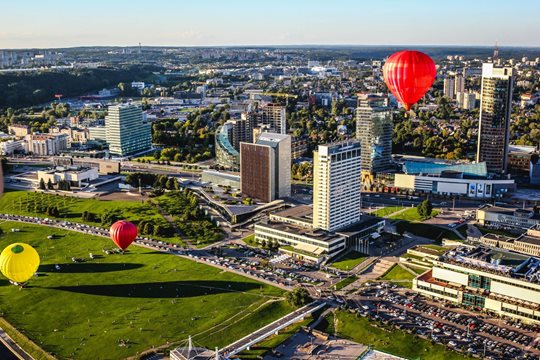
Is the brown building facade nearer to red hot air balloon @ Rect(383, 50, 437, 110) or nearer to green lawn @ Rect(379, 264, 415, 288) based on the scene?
green lawn @ Rect(379, 264, 415, 288)

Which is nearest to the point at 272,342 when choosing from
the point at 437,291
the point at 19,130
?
the point at 437,291

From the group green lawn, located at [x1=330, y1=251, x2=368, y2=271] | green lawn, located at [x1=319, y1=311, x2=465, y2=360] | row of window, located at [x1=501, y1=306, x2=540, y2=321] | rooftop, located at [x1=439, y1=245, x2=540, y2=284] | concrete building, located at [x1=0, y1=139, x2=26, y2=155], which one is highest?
concrete building, located at [x1=0, y1=139, x2=26, y2=155]

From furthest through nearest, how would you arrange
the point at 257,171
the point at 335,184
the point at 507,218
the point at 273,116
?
the point at 273,116
the point at 257,171
the point at 507,218
the point at 335,184

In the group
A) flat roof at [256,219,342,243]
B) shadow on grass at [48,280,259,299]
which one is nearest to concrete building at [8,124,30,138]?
flat roof at [256,219,342,243]

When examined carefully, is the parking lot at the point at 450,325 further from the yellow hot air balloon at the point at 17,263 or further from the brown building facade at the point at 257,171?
the yellow hot air balloon at the point at 17,263

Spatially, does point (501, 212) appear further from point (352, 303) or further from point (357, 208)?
point (352, 303)

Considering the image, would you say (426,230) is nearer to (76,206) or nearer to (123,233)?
(123,233)
